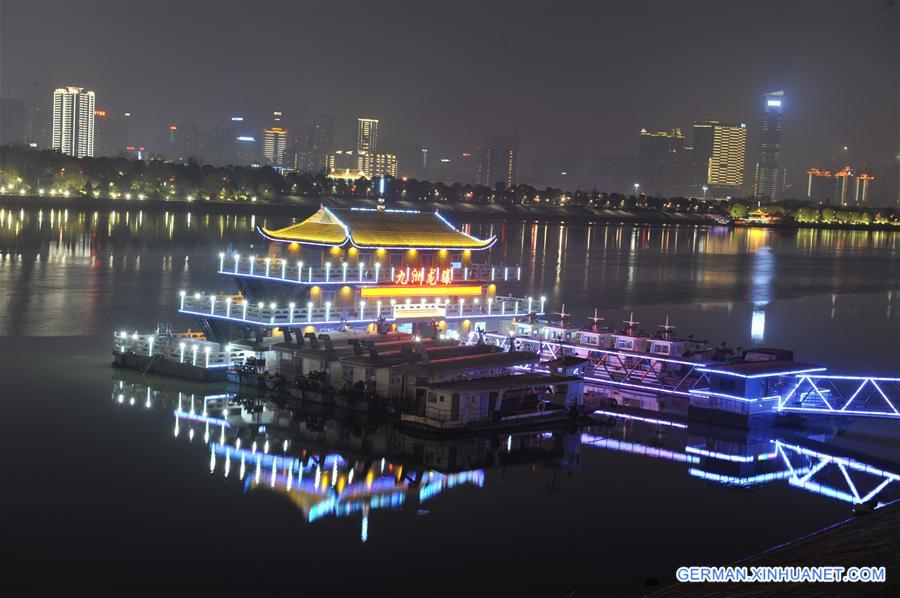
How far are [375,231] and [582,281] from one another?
135 feet

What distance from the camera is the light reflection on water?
50.9 m

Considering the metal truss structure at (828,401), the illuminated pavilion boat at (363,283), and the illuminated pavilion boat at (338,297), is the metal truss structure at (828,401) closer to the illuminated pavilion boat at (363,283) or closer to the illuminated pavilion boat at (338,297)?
the illuminated pavilion boat at (338,297)

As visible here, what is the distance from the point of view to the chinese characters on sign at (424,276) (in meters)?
39.0

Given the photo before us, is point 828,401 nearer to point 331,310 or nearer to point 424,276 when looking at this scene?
point 424,276

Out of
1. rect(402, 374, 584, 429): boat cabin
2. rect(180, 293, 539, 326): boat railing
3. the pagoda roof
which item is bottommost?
rect(402, 374, 584, 429): boat cabin

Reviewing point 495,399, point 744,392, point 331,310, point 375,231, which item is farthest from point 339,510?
Answer: point 375,231

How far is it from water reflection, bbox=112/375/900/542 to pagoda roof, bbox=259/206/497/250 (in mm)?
8545

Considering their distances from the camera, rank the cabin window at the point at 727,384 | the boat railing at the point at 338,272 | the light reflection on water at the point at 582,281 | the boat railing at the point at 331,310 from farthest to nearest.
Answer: the light reflection on water at the point at 582,281
the boat railing at the point at 338,272
the boat railing at the point at 331,310
the cabin window at the point at 727,384

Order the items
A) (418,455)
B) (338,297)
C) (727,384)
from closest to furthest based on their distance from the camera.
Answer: (418,455)
(727,384)
(338,297)

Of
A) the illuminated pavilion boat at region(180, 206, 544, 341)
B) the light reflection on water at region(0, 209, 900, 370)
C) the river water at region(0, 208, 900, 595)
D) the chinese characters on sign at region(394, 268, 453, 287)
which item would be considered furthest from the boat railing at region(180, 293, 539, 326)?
the light reflection on water at region(0, 209, 900, 370)

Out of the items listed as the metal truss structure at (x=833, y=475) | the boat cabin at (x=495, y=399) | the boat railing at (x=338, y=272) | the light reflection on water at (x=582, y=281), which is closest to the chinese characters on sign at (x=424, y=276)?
the boat railing at (x=338, y=272)

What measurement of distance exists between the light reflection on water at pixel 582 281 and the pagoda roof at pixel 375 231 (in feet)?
32.4

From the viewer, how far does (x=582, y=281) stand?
78812 millimetres

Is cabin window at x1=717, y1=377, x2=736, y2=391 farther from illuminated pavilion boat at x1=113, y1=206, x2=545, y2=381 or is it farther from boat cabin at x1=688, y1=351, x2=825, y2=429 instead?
illuminated pavilion boat at x1=113, y1=206, x2=545, y2=381
